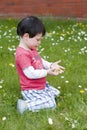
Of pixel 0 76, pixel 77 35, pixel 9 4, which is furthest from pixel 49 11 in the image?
pixel 0 76

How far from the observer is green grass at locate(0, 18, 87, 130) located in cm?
438

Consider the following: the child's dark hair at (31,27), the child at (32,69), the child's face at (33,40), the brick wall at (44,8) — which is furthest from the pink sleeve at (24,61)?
the brick wall at (44,8)

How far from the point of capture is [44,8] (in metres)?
11.6

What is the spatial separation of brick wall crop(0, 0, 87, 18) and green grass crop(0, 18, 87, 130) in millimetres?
2055

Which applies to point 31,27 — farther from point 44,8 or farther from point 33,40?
point 44,8

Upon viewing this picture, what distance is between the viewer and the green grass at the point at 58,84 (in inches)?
172

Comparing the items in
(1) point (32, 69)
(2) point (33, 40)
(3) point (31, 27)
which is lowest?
(1) point (32, 69)

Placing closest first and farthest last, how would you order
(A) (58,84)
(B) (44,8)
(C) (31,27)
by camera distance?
(C) (31,27)
(A) (58,84)
(B) (44,8)

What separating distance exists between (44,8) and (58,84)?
6.38 meters

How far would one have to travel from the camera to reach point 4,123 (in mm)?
4395

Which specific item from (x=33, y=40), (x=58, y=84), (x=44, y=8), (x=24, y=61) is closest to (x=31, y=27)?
(x=33, y=40)

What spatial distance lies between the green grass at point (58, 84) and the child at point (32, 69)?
0.12 m

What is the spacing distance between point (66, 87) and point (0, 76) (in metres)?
1.07

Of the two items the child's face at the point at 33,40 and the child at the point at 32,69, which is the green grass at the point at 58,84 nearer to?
the child at the point at 32,69
